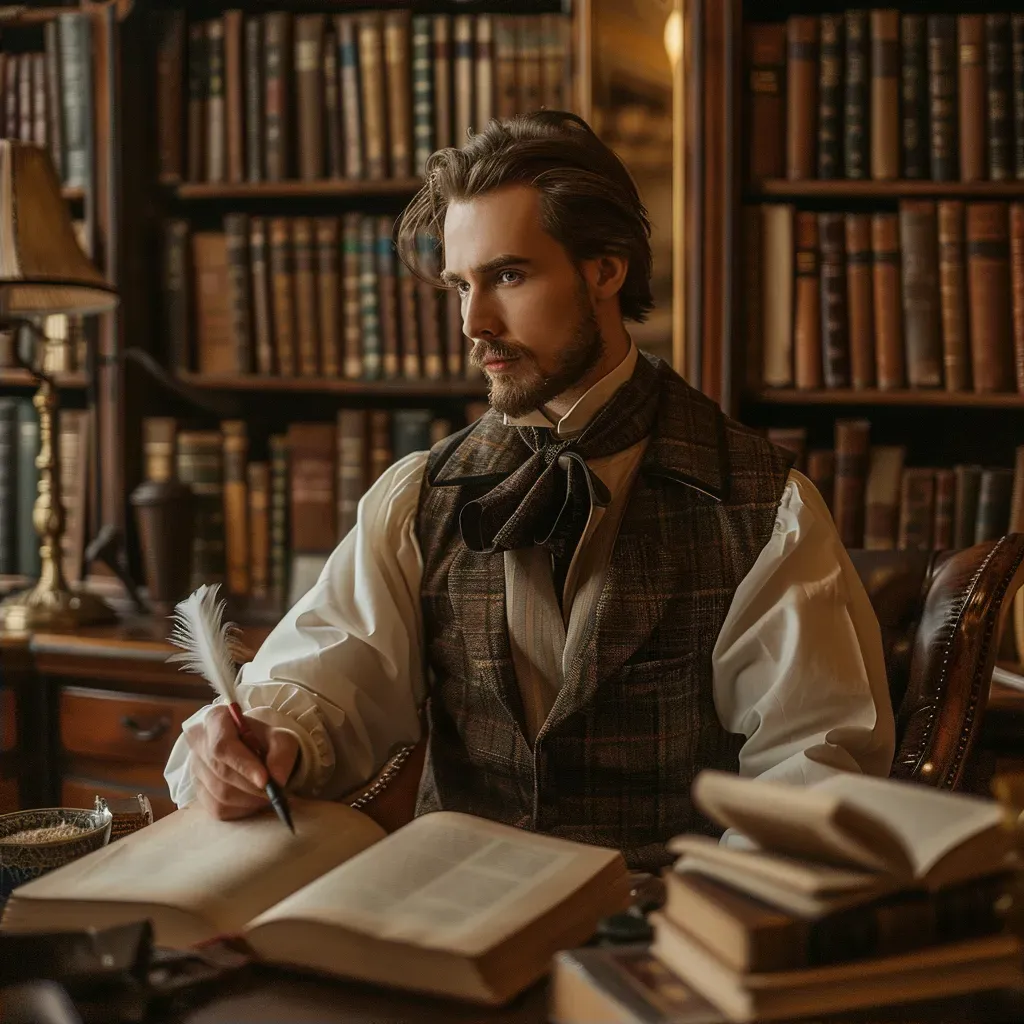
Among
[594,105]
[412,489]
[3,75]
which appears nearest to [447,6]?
[594,105]

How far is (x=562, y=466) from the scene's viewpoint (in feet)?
4.28

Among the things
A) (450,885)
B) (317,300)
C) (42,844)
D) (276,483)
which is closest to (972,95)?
(317,300)

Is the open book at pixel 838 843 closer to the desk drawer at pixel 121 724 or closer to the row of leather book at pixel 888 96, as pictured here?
the desk drawer at pixel 121 724

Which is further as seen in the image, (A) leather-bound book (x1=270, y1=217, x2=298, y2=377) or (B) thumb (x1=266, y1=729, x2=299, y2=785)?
(A) leather-bound book (x1=270, y1=217, x2=298, y2=377)

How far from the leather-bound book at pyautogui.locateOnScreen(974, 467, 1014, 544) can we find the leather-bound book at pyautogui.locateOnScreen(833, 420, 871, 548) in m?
0.21

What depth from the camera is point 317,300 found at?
7.60 feet

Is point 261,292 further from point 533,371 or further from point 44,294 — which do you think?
point 533,371

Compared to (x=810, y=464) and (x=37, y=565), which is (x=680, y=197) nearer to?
(x=810, y=464)

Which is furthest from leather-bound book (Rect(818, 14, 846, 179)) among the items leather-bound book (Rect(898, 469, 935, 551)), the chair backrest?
the chair backrest

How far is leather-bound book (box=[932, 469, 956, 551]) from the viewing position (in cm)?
212

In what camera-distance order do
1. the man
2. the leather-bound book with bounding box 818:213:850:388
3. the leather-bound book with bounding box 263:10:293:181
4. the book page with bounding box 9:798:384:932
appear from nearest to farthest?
1. the book page with bounding box 9:798:384:932
2. the man
3. the leather-bound book with bounding box 818:213:850:388
4. the leather-bound book with bounding box 263:10:293:181

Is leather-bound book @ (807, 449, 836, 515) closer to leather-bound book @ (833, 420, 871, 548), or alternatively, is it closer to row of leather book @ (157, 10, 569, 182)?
leather-bound book @ (833, 420, 871, 548)

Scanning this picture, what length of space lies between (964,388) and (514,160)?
1151mm

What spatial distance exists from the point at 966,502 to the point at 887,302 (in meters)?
0.40
